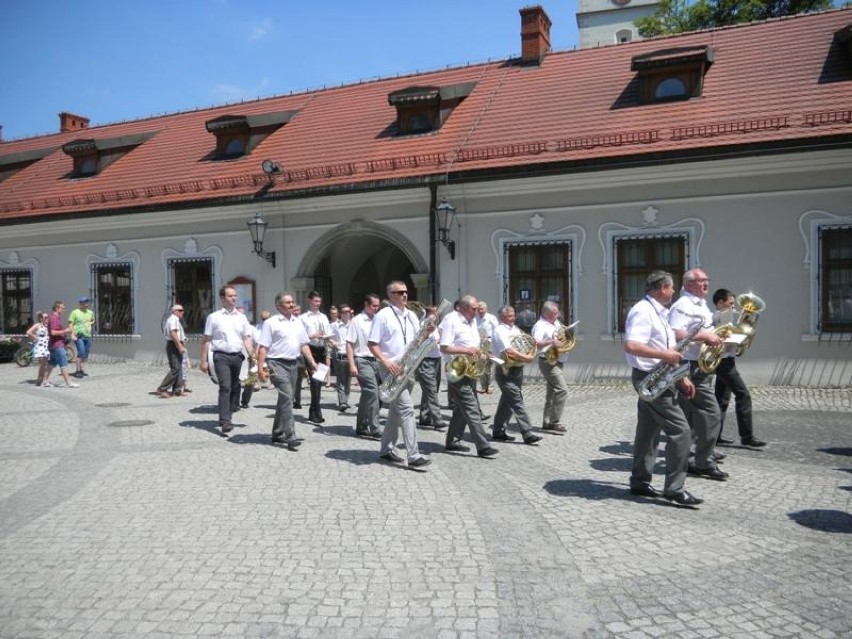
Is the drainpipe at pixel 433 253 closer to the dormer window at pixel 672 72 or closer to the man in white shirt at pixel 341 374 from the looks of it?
the man in white shirt at pixel 341 374

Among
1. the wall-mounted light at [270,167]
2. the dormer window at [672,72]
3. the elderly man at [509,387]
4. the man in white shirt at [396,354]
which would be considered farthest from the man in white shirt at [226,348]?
the dormer window at [672,72]

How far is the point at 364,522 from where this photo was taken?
5.46m

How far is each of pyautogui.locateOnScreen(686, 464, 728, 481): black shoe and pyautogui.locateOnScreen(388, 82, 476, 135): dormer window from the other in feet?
39.6

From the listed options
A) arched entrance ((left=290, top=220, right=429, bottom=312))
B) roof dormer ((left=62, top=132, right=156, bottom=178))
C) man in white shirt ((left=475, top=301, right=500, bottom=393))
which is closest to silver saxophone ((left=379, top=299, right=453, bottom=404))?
man in white shirt ((left=475, top=301, right=500, bottom=393))

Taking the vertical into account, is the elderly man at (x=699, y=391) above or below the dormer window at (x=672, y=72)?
below

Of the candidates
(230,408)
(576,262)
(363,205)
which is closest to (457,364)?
(230,408)

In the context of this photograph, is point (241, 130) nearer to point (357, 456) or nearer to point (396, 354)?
point (396, 354)

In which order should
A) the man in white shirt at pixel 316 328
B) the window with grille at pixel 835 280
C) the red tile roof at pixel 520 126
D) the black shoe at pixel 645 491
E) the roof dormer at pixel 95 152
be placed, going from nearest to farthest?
the black shoe at pixel 645 491 → the man in white shirt at pixel 316 328 → the window with grille at pixel 835 280 → the red tile roof at pixel 520 126 → the roof dormer at pixel 95 152

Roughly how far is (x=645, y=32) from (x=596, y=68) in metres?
14.9

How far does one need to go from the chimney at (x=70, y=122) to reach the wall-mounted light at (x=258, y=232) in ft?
47.8

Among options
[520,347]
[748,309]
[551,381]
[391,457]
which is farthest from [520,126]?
[391,457]

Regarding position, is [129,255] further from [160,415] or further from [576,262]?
[576,262]

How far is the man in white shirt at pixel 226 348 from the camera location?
9.41 metres

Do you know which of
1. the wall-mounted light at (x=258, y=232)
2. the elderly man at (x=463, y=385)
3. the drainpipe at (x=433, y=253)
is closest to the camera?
the elderly man at (x=463, y=385)
